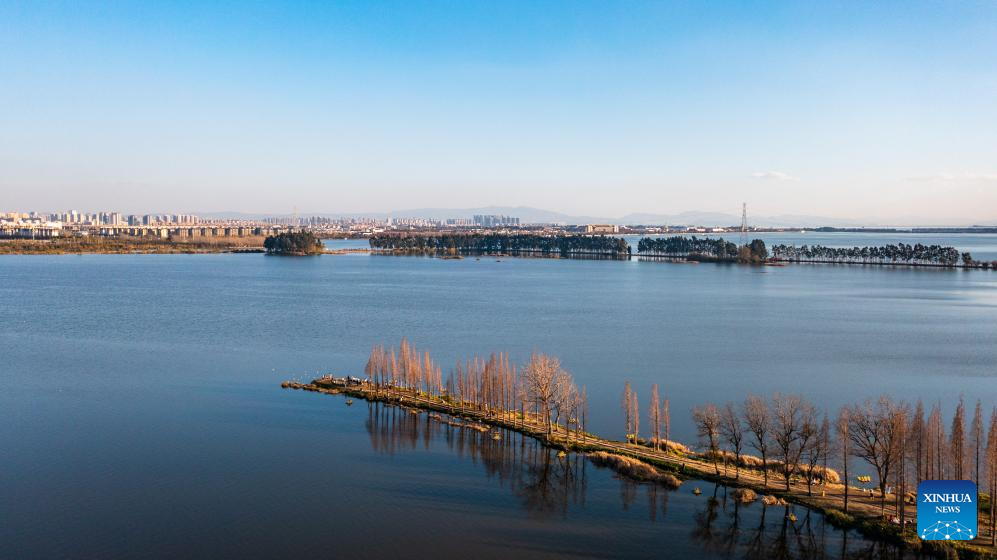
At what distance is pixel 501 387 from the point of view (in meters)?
14.8

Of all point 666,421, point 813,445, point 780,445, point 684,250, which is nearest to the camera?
point 813,445

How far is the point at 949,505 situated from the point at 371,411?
408 inches

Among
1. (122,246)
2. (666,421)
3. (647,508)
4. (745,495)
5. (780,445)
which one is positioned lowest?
(647,508)

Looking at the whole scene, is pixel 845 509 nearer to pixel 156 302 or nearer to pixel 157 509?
pixel 157 509

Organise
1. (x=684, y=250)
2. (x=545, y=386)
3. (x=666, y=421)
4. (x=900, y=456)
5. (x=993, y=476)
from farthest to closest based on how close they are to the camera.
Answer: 1. (x=684, y=250)
2. (x=545, y=386)
3. (x=666, y=421)
4. (x=900, y=456)
5. (x=993, y=476)

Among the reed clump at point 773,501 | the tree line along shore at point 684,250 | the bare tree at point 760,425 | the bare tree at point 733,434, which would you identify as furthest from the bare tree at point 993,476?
the tree line along shore at point 684,250

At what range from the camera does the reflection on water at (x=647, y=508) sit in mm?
9344

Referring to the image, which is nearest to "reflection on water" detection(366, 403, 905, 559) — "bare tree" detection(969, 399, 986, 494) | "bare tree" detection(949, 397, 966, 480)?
"bare tree" detection(949, 397, 966, 480)

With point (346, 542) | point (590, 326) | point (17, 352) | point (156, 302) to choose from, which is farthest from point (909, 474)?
point (156, 302)

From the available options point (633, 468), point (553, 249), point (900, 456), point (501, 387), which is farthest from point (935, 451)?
point (553, 249)

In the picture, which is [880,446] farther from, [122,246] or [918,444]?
[122,246]

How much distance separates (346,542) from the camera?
376 inches

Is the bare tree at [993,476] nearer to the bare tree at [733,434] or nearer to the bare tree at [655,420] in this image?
the bare tree at [733,434]

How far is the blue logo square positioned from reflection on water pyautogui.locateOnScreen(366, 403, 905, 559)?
1.25 m
